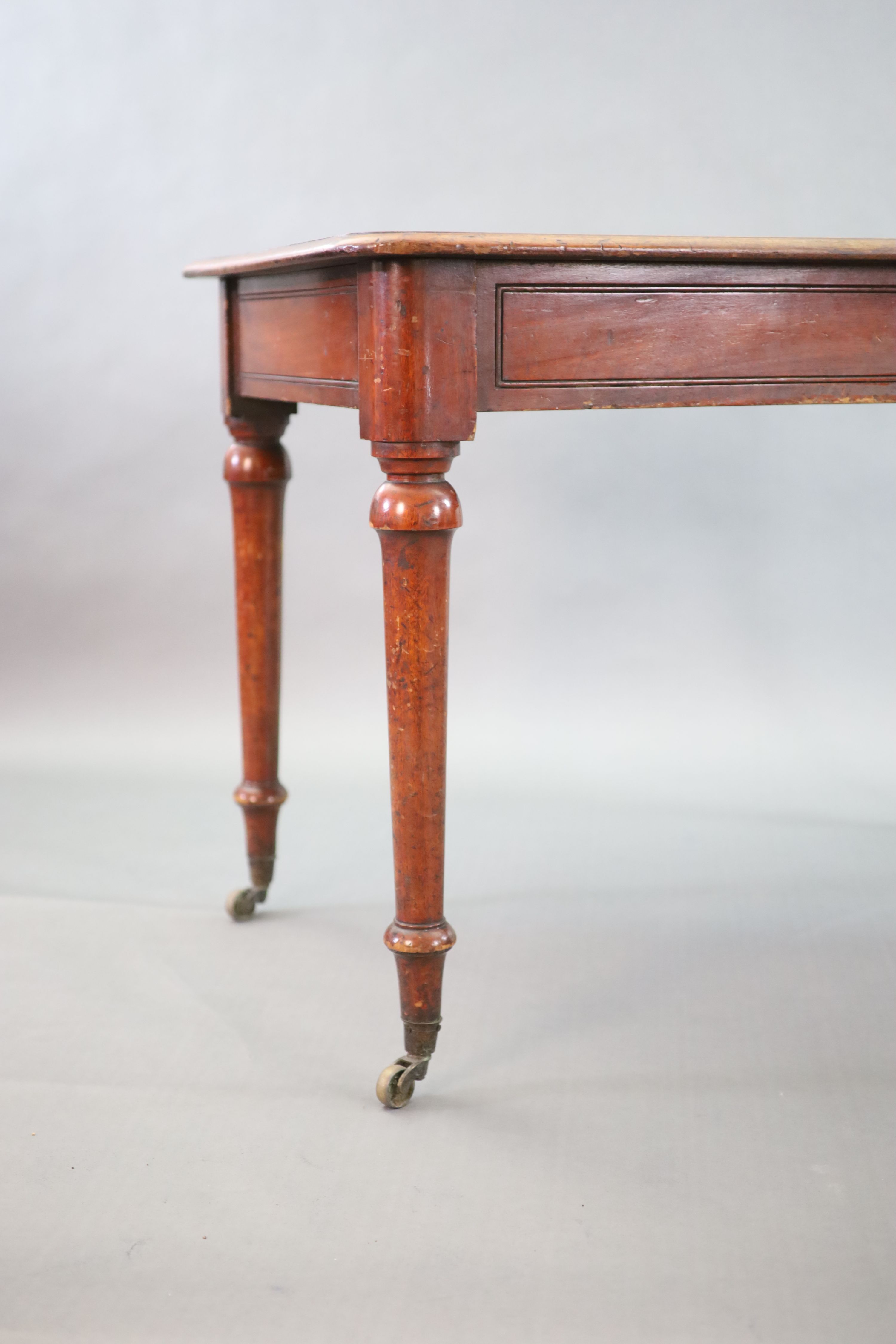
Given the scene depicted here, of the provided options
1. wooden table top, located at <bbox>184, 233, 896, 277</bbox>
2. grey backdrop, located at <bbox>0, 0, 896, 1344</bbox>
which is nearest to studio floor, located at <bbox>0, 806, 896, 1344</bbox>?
grey backdrop, located at <bbox>0, 0, 896, 1344</bbox>

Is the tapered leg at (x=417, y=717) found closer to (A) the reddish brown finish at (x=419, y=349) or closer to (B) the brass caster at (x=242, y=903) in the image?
(A) the reddish brown finish at (x=419, y=349)

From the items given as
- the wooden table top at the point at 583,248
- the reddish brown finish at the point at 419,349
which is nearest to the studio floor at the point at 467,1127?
the reddish brown finish at the point at 419,349

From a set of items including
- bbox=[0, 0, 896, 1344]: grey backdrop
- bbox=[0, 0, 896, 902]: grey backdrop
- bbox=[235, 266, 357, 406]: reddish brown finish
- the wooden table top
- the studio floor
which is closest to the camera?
the studio floor

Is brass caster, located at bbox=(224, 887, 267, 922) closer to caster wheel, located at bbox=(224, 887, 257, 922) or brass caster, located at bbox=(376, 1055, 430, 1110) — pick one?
caster wheel, located at bbox=(224, 887, 257, 922)

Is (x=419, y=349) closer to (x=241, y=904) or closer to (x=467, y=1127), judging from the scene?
(x=467, y=1127)

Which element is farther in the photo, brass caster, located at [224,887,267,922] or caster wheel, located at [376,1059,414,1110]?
brass caster, located at [224,887,267,922]

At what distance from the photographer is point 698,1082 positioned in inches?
69.7

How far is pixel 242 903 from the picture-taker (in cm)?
229

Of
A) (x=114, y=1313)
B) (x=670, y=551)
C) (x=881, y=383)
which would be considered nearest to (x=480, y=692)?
(x=670, y=551)

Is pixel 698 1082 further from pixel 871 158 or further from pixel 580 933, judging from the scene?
pixel 871 158

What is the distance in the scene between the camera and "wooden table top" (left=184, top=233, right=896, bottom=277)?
152cm

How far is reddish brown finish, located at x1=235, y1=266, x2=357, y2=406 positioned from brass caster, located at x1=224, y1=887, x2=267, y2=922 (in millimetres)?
746

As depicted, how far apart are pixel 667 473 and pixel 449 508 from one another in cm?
165

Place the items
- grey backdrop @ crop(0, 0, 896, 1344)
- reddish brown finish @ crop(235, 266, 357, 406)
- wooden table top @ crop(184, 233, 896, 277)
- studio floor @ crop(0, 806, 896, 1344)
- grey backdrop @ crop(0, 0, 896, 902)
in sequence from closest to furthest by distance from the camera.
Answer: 1. studio floor @ crop(0, 806, 896, 1344)
2. wooden table top @ crop(184, 233, 896, 277)
3. reddish brown finish @ crop(235, 266, 357, 406)
4. grey backdrop @ crop(0, 0, 896, 1344)
5. grey backdrop @ crop(0, 0, 896, 902)
